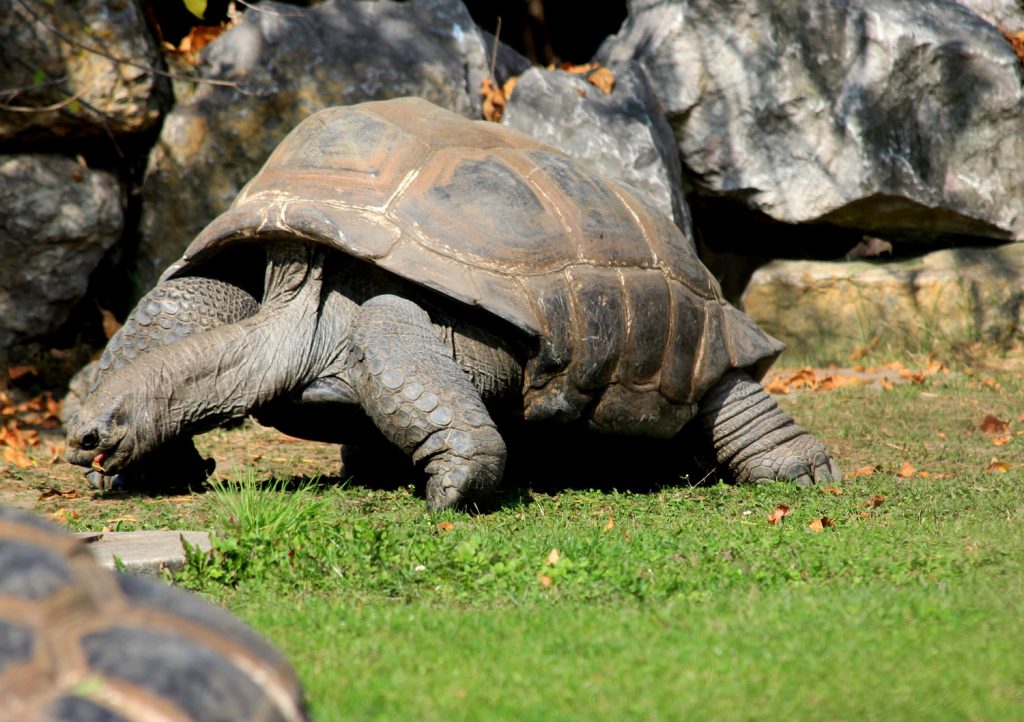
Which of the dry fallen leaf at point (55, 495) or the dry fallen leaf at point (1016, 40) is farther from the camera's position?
the dry fallen leaf at point (1016, 40)

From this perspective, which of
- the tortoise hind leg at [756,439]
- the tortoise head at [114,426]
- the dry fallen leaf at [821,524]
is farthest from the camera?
the tortoise hind leg at [756,439]

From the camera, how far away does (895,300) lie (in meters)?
9.73

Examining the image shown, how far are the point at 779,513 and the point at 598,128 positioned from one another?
4.39 meters

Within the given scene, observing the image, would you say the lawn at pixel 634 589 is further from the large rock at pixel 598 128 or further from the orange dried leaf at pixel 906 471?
the large rock at pixel 598 128

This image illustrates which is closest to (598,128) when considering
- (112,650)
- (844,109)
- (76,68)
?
(844,109)

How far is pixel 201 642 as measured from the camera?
2.20 m

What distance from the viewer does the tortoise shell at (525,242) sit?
5.47 m

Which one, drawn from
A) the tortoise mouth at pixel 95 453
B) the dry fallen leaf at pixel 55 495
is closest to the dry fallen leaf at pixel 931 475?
the tortoise mouth at pixel 95 453

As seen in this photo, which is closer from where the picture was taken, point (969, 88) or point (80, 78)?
point (80, 78)

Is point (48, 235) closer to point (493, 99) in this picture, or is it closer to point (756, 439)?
point (493, 99)

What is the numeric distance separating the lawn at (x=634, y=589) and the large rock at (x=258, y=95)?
2733 millimetres

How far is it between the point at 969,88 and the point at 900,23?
0.81 metres

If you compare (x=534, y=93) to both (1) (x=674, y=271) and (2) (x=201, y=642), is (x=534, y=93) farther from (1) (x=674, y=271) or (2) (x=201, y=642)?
(2) (x=201, y=642)

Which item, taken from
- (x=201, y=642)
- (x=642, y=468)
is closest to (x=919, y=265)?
(x=642, y=468)
